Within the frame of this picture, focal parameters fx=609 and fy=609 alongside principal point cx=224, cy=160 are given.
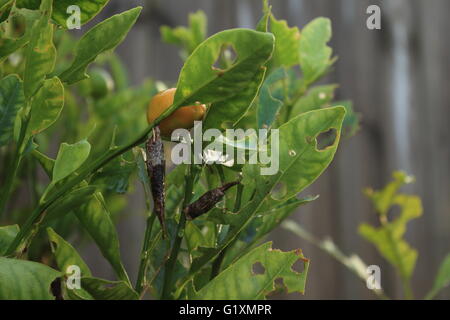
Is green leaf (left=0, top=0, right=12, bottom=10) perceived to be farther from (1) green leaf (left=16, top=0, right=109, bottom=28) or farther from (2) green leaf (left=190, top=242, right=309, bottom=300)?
(2) green leaf (left=190, top=242, right=309, bottom=300)

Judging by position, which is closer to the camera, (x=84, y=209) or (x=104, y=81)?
(x=84, y=209)

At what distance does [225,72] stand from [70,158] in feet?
0.36

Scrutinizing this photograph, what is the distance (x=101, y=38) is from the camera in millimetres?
394

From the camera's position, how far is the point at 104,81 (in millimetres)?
917

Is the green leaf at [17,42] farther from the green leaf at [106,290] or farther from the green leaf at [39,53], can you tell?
the green leaf at [106,290]

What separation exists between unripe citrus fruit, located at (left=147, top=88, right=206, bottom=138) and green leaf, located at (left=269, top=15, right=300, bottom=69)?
0.17 meters

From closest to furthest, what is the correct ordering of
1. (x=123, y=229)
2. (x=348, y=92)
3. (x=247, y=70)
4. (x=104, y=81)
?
(x=247, y=70) < (x=104, y=81) < (x=123, y=229) < (x=348, y=92)

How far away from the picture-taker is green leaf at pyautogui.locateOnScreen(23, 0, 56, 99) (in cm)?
34

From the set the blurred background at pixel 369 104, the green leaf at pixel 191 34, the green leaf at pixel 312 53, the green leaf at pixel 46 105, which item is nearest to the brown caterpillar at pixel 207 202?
the green leaf at pixel 46 105

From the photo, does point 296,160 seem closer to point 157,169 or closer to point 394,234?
point 157,169

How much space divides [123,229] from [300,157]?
1.24 meters
